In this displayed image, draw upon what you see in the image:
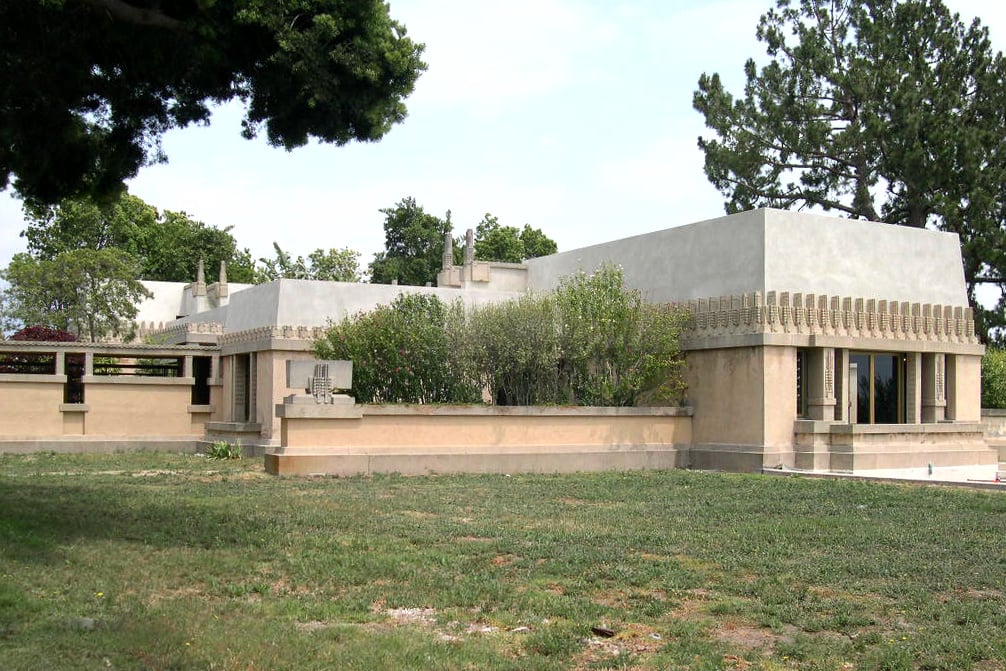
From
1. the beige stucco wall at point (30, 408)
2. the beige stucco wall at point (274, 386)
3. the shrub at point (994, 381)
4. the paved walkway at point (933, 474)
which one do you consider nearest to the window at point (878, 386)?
the paved walkway at point (933, 474)

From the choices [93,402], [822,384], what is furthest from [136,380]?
[822,384]

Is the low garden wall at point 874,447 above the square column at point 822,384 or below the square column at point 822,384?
below

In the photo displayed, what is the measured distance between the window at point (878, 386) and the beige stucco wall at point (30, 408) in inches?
851

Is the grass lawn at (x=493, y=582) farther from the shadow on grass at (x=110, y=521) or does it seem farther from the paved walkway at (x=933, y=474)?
the paved walkway at (x=933, y=474)

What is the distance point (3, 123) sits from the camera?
41.5 feet

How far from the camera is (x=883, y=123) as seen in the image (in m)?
42.1

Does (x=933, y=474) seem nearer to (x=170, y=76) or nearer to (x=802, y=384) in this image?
(x=802, y=384)

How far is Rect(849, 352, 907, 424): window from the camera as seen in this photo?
88.8ft

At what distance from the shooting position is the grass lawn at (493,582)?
8.05 m

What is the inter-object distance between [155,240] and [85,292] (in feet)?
56.9

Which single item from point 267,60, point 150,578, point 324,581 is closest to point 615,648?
point 324,581

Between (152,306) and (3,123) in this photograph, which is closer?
(3,123)

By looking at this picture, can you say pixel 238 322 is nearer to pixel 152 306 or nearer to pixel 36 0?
pixel 152 306

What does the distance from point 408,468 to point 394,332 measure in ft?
13.6
